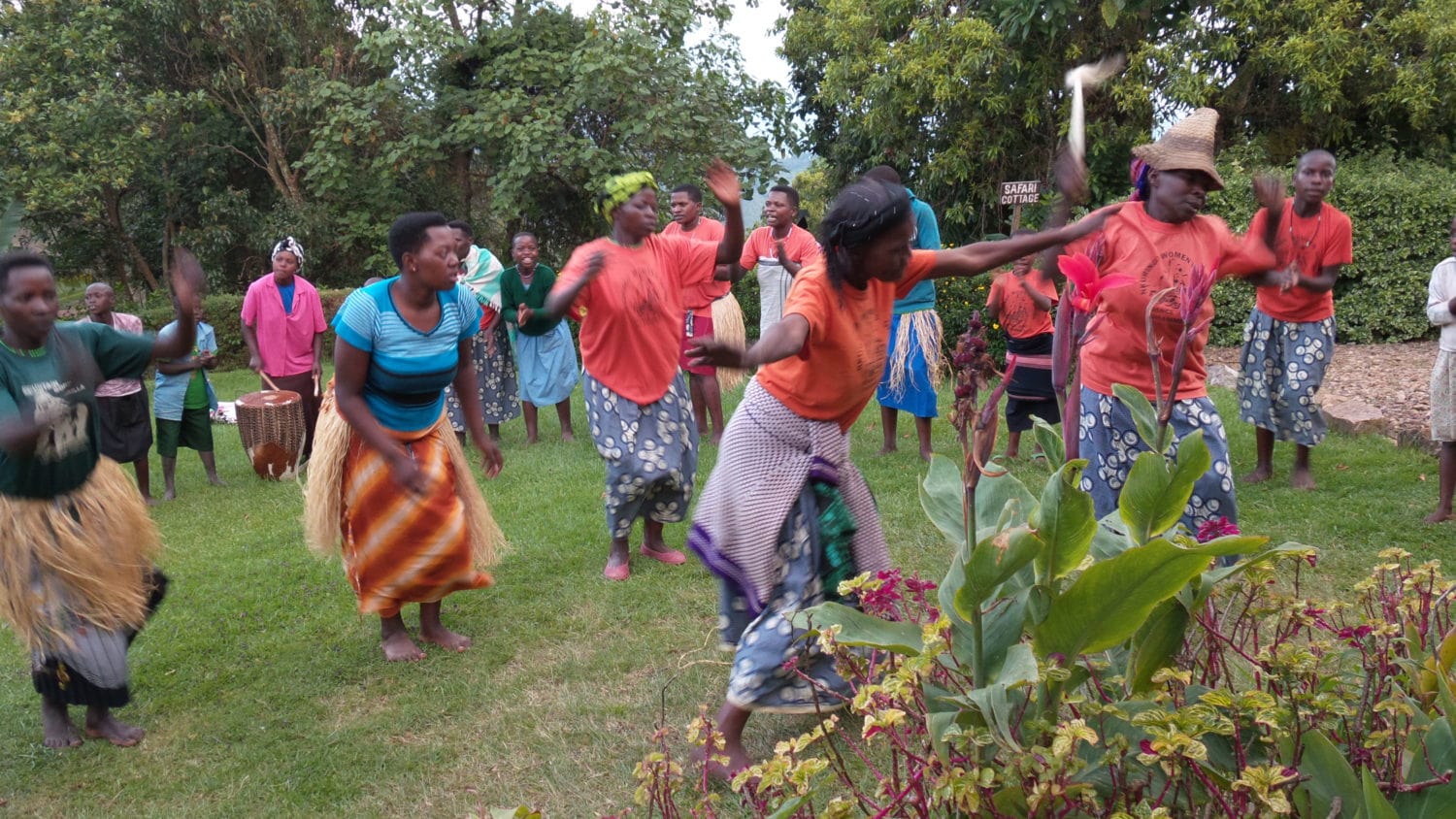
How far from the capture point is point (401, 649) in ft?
15.1

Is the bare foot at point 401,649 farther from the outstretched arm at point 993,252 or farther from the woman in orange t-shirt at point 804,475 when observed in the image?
the outstretched arm at point 993,252

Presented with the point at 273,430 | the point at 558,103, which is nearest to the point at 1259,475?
the point at 273,430

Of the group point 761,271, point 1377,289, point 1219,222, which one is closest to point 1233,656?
point 1219,222

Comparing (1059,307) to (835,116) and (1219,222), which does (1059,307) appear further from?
(835,116)

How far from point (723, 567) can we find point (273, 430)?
241 inches

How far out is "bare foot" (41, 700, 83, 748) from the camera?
3.92 m

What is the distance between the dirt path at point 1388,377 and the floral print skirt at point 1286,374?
5.41ft

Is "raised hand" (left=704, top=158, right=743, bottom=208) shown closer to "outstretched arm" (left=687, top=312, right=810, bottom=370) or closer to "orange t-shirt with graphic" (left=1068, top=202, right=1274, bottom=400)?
"outstretched arm" (left=687, top=312, right=810, bottom=370)

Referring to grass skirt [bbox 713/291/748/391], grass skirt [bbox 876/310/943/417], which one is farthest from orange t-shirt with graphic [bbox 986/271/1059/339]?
grass skirt [bbox 713/291/748/391]

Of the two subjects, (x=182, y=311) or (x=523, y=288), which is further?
(x=523, y=288)

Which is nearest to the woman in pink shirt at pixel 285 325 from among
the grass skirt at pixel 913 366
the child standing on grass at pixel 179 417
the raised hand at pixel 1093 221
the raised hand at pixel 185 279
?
the child standing on grass at pixel 179 417

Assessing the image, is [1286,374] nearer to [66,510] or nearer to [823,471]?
[823,471]

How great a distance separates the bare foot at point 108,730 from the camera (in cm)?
397

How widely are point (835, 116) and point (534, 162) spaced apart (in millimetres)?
6636
